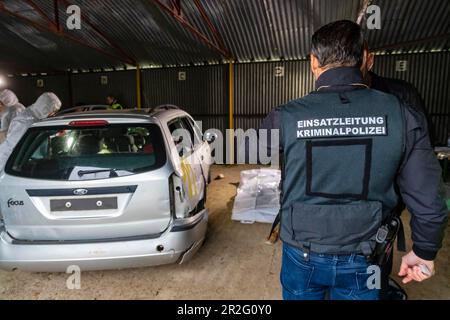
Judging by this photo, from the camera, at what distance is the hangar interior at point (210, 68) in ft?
9.45

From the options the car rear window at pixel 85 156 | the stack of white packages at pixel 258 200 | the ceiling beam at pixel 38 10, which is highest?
the ceiling beam at pixel 38 10

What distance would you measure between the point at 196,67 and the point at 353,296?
27.2 feet

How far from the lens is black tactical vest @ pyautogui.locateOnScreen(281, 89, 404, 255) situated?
122 centimetres

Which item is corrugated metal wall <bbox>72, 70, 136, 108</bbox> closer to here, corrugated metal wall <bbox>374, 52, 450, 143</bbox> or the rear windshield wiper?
corrugated metal wall <bbox>374, 52, 450, 143</bbox>

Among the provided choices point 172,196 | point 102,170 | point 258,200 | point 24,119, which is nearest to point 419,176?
point 172,196

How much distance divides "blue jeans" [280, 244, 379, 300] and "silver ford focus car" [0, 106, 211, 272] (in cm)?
128

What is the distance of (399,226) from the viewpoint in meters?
1.41

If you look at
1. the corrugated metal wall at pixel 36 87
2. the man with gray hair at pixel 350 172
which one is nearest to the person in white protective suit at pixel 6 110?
the man with gray hair at pixel 350 172

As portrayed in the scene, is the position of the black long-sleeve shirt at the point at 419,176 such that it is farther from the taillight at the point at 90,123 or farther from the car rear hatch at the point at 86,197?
the taillight at the point at 90,123

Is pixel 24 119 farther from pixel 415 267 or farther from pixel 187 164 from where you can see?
pixel 415 267

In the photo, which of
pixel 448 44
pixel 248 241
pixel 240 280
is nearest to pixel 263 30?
pixel 448 44

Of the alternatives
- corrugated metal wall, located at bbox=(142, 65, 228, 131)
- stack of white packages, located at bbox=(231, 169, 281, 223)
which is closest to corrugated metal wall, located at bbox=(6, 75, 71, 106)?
corrugated metal wall, located at bbox=(142, 65, 228, 131)
